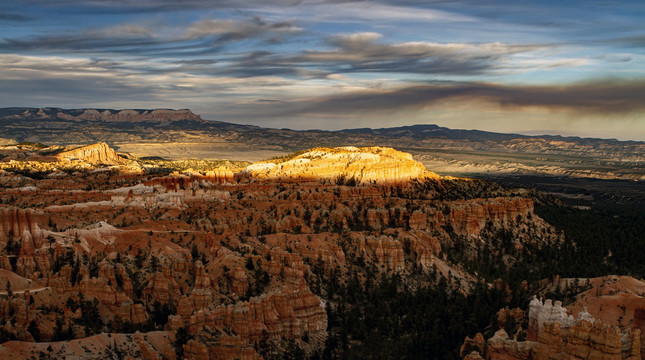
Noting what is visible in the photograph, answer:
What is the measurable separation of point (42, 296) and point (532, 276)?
206 ft

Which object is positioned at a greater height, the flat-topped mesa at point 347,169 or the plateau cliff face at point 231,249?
the flat-topped mesa at point 347,169

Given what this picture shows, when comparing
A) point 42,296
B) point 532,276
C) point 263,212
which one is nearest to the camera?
point 42,296

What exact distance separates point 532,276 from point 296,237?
1298 inches

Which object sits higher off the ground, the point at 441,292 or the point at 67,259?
the point at 67,259

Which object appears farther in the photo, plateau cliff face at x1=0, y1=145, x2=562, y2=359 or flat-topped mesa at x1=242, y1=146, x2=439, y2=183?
flat-topped mesa at x1=242, y1=146, x2=439, y2=183

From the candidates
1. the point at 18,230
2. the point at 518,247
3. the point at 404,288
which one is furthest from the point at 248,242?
the point at 518,247

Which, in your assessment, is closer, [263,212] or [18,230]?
[18,230]

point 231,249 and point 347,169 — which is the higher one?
point 347,169

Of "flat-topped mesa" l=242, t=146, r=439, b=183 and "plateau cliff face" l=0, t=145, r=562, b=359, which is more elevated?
"flat-topped mesa" l=242, t=146, r=439, b=183

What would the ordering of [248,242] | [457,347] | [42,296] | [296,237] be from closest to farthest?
[42,296] < [457,347] < [248,242] < [296,237]

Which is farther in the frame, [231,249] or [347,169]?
[347,169]

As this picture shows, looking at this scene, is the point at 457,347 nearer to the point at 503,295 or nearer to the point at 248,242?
the point at 503,295

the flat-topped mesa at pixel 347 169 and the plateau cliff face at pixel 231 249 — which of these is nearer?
the plateau cliff face at pixel 231 249

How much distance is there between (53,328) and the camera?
164 feet
